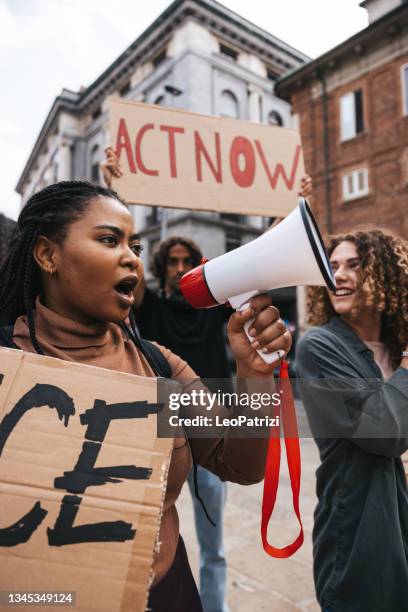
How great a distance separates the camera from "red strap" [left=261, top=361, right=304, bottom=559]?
1072 millimetres

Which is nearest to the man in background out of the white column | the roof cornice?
the roof cornice

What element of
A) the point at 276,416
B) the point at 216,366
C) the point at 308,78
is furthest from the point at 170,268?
the point at 308,78

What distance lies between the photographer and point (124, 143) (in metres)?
2.46

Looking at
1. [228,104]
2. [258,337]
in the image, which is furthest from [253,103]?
[258,337]

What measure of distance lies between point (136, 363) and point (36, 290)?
338 millimetres

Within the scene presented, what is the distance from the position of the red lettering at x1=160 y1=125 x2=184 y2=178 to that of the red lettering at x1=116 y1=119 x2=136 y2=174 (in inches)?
8.3

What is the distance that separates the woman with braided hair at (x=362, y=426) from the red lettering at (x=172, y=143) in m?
1.20

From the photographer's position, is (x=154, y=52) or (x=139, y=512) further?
(x=154, y=52)

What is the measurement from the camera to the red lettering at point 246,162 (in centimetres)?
263

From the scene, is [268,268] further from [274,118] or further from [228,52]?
[274,118]

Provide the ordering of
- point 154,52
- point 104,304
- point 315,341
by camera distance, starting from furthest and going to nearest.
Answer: point 154,52, point 315,341, point 104,304

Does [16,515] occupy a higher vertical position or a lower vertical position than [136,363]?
lower

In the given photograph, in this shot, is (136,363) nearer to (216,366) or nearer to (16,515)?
(16,515)

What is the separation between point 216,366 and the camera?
256 cm
